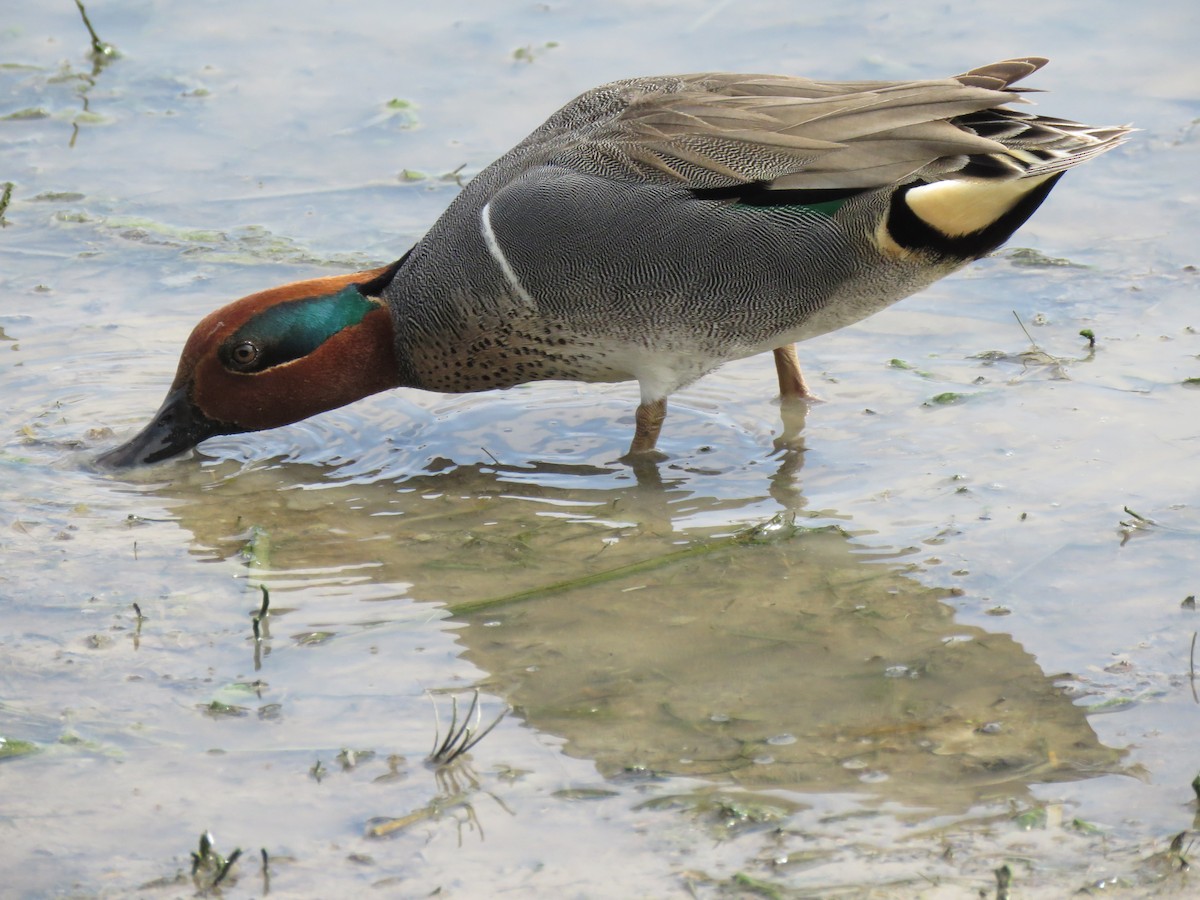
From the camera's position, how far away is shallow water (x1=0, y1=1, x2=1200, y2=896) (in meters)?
3.12

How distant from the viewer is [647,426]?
202 inches

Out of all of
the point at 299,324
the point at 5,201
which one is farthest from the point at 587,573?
the point at 5,201

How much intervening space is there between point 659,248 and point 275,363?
1.39 meters

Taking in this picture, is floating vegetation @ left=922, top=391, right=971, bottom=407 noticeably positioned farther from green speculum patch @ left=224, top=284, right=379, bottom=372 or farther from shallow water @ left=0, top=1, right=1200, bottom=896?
green speculum patch @ left=224, top=284, right=379, bottom=372

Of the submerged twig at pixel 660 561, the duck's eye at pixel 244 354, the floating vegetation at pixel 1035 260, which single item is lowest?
the submerged twig at pixel 660 561

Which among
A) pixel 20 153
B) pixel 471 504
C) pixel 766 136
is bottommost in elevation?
pixel 471 504

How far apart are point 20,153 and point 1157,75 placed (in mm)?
5521

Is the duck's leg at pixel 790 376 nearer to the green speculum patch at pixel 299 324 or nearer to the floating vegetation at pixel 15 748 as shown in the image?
the green speculum patch at pixel 299 324

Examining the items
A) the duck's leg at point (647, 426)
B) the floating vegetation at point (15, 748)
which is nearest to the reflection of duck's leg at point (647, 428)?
the duck's leg at point (647, 426)

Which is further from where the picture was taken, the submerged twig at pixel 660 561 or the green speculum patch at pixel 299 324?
the green speculum patch at pixel 299 324

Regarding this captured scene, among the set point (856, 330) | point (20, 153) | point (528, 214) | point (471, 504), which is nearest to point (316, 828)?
point (471, 504)

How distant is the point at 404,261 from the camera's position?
532 centimetres

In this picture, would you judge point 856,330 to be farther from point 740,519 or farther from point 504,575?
point 504,575

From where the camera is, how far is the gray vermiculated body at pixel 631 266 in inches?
185
